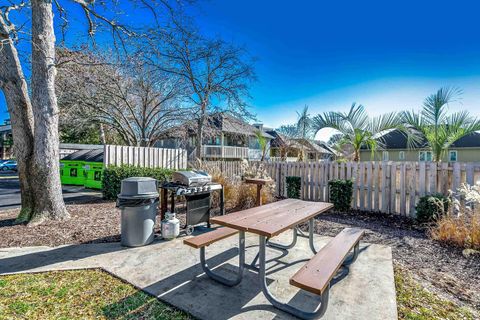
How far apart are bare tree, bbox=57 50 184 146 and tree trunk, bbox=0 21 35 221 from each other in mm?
4503

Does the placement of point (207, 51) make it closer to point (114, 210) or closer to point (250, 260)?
point (114, 210)

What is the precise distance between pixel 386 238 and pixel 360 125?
395cm

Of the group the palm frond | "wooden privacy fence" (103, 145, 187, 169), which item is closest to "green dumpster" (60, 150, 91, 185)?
"wooden privacy fence" (103, 145, 187, 169)

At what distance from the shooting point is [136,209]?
3625mm

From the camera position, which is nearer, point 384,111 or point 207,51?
point 384,111

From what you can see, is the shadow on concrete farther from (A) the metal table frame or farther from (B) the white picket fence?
(B) the white picket fence

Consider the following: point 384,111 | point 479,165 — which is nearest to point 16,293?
point 479,165

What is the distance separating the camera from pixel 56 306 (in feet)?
7.25

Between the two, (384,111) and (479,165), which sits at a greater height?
(384,111)

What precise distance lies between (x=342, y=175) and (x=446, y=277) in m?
4.22

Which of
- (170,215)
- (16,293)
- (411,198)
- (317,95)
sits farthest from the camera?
(317,95)

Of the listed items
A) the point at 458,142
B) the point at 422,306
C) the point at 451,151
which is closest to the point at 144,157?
the point at 422,306

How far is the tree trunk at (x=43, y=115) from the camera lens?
15.2 ft

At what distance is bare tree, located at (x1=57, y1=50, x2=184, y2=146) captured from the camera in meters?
10.4
